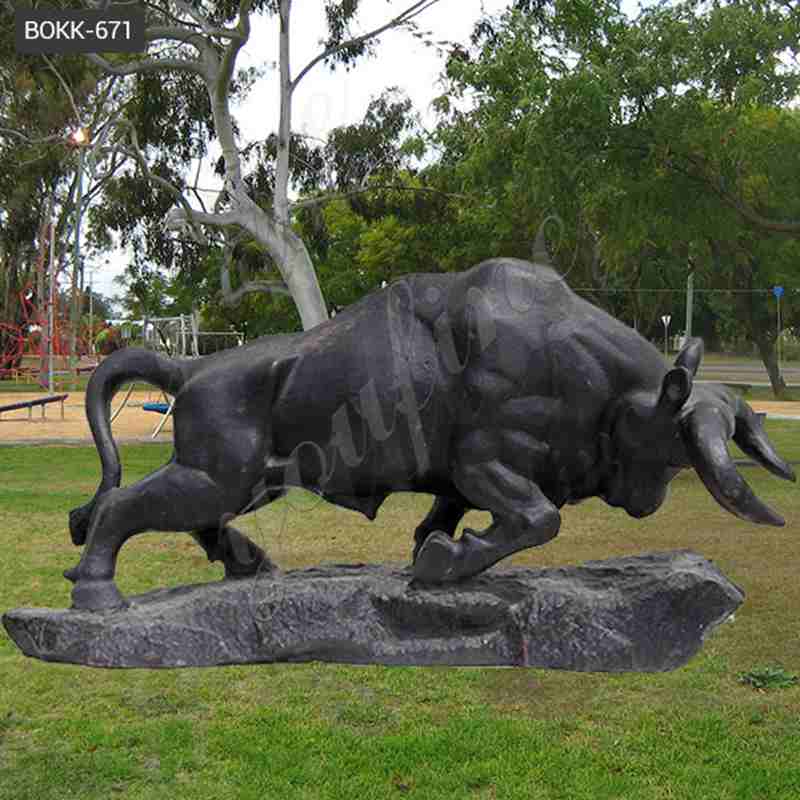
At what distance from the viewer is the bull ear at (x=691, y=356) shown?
9.83 ft

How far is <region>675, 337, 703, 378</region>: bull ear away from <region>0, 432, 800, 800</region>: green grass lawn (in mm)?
1916

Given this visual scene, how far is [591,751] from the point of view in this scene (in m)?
4.46

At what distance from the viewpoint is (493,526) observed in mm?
2982

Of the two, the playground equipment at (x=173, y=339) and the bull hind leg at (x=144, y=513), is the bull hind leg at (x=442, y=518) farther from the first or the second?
the playground equipment at (x=173, y=339)

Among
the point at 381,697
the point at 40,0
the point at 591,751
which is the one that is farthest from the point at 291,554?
the point at 40,0

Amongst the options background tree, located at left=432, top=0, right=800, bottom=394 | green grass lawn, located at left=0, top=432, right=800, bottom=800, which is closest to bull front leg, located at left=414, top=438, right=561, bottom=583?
green grass lawn, located at left=0, top=432, right=800, bottom=800

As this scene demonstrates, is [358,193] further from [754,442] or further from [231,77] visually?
[754,442]

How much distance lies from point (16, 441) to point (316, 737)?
45.0 feet

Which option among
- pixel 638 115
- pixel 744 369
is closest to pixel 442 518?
pixel 638 115

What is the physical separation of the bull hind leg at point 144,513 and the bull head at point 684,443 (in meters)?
1.14

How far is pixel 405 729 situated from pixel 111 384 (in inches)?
93.5

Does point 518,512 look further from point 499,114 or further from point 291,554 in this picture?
point 499,114

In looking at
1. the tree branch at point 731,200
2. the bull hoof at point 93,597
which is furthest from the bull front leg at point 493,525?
the tree branch at point 731,200

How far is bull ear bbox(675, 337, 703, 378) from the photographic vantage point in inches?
118
